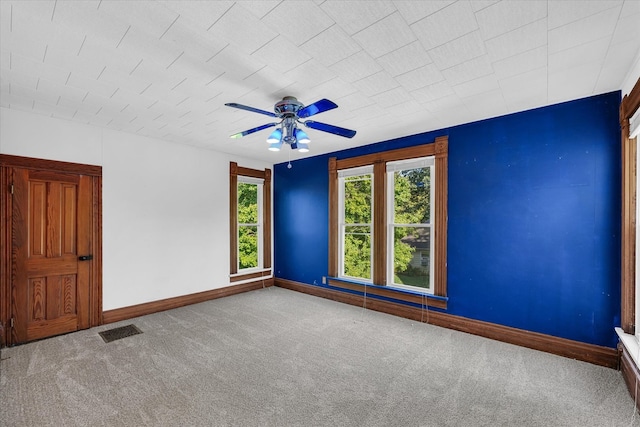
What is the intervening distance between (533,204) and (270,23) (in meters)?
3.19

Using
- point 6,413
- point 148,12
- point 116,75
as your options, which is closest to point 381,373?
point 6,413

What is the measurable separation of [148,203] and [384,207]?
3599mm

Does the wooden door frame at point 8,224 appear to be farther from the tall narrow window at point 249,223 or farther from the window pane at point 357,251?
the window pane at point 357,251

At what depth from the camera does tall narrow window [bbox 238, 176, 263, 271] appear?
19.3 feet

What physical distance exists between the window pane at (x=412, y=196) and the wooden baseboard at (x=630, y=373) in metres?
2.26

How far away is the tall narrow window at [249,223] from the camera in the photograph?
5.88 metres

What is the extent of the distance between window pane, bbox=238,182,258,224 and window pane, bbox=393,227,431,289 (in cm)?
299

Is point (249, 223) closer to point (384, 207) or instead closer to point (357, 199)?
point (357, 199)

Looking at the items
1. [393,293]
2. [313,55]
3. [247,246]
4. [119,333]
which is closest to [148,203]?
[119,333]

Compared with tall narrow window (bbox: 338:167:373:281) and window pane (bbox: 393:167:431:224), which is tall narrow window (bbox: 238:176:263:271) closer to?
tall narrow window (bbox: 338:167:373:281)

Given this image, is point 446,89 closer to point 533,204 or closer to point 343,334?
point 533,204

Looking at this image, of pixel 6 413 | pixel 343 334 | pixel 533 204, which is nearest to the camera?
pixel 6 413

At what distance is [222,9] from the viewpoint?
169cm

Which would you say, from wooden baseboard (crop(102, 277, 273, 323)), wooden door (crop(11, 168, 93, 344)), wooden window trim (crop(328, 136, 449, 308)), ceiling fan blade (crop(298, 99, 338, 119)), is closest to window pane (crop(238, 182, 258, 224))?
wooden baseboard (crop(102, 277, 273, 323))
